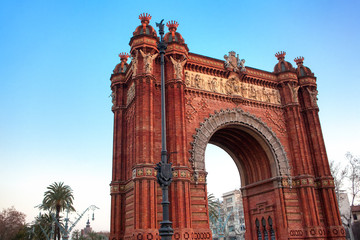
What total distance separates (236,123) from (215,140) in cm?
399

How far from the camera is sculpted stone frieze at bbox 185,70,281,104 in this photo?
72.3 ft

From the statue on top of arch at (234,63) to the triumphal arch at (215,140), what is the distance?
0.29 feet

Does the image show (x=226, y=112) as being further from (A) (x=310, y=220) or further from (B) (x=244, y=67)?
(A) (x=310, y=220)

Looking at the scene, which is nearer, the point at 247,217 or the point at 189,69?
the point at 189,69

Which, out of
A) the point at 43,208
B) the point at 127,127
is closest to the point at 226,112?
the point at 127,127

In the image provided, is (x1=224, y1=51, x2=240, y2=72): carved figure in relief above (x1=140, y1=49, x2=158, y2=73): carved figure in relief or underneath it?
above

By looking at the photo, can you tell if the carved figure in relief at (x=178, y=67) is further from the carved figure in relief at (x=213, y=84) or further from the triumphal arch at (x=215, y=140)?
the carved figure in relief at (x=213, y=84)

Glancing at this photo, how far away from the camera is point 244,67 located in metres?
23.9

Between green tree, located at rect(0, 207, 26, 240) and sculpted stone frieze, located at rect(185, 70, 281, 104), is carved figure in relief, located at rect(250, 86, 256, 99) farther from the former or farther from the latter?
green tree, located at rect(0, 207, 26, 240)

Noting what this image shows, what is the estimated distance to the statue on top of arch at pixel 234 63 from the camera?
23469 millimetres

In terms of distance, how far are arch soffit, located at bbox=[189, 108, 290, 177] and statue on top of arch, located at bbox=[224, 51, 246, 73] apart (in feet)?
10.3

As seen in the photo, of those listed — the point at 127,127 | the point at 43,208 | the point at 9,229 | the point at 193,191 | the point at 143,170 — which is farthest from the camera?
the point at 9,229

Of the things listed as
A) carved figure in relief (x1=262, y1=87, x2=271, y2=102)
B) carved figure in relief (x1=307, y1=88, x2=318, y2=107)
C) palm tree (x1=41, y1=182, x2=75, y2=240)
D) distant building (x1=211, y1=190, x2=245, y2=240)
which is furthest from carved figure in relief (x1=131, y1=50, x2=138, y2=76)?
distant building (x1=211, y1=190, x2=245, y2=240)

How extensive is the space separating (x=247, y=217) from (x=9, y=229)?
50.2 m
